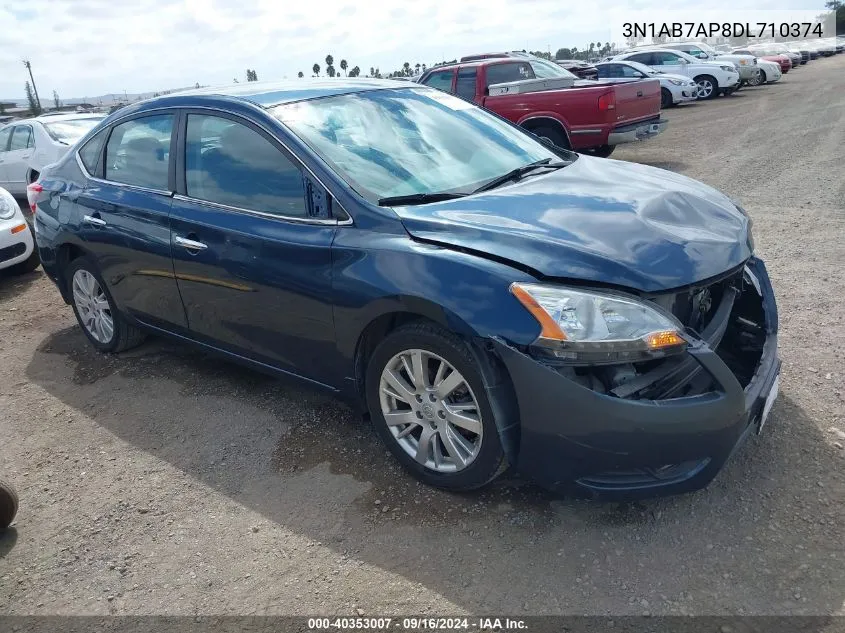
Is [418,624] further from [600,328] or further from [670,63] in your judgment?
[670,63]

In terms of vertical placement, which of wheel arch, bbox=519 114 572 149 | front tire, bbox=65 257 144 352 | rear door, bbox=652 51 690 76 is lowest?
front tire, bbox=65 257 144 352

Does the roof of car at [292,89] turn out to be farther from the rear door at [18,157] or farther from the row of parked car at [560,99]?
the rear door at [18,157]

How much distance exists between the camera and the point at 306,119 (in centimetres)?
355

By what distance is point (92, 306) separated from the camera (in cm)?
494

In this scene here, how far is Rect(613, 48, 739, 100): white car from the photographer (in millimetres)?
22000

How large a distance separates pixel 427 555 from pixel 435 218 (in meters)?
1.38

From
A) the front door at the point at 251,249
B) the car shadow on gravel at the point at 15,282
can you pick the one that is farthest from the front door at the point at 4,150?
the front door at the point at 251,249

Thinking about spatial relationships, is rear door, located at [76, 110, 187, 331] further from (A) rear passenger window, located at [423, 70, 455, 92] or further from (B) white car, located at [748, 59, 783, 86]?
(B) white car, located at [748, 59, 783, 86]

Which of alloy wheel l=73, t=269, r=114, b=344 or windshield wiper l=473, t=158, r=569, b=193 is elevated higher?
windshield wiper l=473, t=158, r=569, b=193

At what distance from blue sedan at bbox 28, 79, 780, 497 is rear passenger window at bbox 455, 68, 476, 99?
803cm

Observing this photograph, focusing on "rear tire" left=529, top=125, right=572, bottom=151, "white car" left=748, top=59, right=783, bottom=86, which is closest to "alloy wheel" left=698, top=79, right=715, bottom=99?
"white car" left=748, top=59, right=783, bottom=86

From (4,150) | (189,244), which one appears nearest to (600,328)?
(189,244)

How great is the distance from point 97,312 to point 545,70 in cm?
976

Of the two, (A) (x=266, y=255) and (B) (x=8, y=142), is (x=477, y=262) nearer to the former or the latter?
(A) (x=266, y=255)
